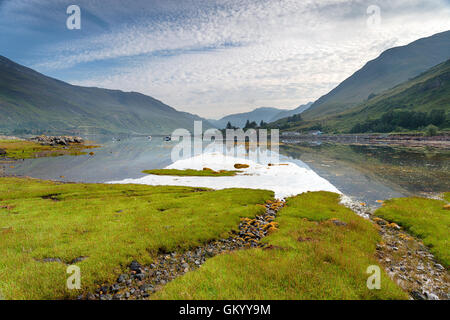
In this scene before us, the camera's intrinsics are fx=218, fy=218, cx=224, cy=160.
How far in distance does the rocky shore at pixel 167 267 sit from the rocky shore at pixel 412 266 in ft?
26.2

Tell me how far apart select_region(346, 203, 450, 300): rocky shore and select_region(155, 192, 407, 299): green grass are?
1.02 metres

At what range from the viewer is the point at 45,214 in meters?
22.1

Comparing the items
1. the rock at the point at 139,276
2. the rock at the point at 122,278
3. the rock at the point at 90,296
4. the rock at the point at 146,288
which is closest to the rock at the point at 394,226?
the rock at the point at 146,288

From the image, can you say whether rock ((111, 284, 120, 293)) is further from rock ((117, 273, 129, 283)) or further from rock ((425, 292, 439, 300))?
rock ((425, 292, 439, 300))

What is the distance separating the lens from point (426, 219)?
20938 millimetres

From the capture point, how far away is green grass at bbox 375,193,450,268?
16.0 m

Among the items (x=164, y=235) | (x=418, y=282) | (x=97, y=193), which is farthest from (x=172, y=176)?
(x=418, y=282)

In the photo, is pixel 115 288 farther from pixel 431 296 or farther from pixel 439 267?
pixel 439 267

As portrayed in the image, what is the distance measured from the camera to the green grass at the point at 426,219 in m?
16.0

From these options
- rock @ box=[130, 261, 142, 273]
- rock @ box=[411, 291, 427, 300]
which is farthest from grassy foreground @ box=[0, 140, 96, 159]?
rock @ box=[411, 291, 427, 300]

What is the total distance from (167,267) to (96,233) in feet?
24.3

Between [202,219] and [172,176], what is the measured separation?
35021 millimetres

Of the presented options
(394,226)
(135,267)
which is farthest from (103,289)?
(394,226)
